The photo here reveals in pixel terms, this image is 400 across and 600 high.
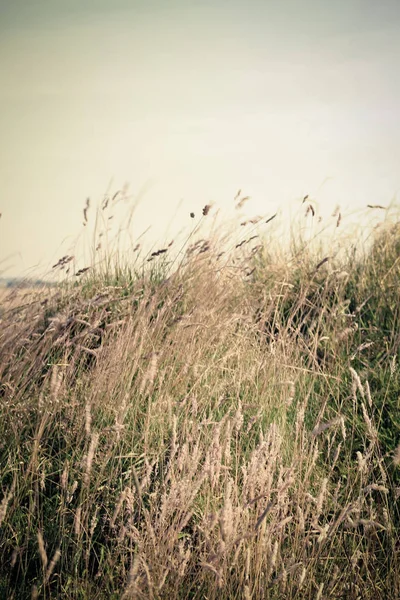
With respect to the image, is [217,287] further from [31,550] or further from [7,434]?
[31,550]

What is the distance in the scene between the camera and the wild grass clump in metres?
1.84

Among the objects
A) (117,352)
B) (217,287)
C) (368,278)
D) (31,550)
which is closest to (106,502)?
(31,550)

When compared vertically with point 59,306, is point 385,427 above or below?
below

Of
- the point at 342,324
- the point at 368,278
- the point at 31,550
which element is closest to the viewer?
the point at 31,550

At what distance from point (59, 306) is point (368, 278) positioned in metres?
2.93

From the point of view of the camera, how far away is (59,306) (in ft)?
16.8

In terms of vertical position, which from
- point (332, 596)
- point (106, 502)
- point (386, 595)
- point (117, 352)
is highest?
point (117, 352)

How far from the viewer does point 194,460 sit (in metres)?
1.82

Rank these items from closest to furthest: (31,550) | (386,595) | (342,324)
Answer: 1. (386,595)
2. (31,550)
3. (342,324)

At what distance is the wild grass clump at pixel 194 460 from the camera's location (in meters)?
1.84

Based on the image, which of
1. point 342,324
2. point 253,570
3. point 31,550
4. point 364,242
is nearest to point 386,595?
point 253,570

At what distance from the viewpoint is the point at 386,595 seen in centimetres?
222

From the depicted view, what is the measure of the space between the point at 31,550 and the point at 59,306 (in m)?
2.97

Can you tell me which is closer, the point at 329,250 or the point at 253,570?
the point at 253,570
